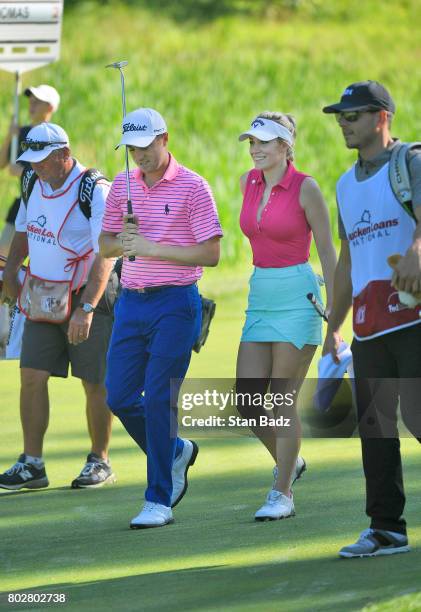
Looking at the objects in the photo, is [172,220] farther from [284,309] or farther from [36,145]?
[36,145]

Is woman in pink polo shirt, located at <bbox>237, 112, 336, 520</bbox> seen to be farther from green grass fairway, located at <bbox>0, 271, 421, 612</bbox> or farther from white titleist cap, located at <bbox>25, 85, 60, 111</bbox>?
white titleist cap, located at <bbox>25, 85, 60, 111</bbox>

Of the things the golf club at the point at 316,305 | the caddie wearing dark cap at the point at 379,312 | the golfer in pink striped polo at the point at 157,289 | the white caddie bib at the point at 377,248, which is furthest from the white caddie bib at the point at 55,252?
the white caddie bib at the point at 377,248

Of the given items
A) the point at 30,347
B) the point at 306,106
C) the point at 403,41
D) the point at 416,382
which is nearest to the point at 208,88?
the point at 306,106

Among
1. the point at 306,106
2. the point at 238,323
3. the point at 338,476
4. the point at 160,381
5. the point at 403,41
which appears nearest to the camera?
the point at 160,381

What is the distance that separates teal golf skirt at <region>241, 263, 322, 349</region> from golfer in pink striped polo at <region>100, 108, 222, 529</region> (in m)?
0.27

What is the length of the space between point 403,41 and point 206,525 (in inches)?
1060

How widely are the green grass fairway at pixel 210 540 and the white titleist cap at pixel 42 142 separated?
1.65 metres

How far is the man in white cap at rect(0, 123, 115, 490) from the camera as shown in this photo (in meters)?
7.53

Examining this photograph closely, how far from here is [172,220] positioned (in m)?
6.68

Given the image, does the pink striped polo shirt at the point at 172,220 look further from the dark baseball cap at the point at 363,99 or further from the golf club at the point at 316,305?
the dark baseball cap at the point at 363,99

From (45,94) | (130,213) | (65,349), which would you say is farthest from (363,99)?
(45,94)

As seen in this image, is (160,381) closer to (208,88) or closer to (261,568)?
(261,568)

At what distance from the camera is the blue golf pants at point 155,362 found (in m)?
6.61

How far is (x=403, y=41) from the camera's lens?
106 ft
